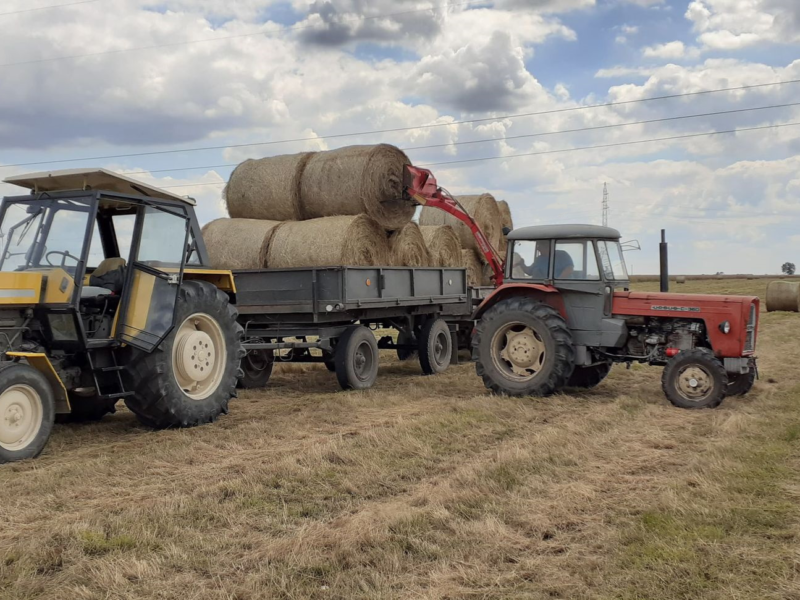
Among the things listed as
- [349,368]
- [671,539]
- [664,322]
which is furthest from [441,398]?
[671,539]

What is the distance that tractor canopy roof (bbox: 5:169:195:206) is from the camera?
21.3ft

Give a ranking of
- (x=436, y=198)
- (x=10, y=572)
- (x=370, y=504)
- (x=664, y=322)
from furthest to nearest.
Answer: (x=436, y=198)
(x=664, y=322)
(x=370, y=504)
(x=10, y=572)

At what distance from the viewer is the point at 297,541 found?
394cm

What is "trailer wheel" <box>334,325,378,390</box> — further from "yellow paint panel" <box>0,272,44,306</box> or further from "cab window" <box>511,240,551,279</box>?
"yellow paint panel" <box>0,272,44,306</box>

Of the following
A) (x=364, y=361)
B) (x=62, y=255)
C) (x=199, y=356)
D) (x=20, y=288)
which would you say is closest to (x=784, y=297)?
(x=364, y=361)

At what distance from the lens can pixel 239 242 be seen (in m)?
9.84

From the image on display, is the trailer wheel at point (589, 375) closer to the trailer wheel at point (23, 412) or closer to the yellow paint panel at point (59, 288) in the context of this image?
the yellow paint panel at point (59, 288)

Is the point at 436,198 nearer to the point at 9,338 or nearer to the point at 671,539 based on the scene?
the point at 9,338

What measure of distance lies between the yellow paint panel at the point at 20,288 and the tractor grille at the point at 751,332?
660cm

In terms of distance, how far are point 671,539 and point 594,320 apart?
5016mm

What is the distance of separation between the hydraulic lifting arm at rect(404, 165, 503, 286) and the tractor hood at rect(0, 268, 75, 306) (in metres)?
5.17

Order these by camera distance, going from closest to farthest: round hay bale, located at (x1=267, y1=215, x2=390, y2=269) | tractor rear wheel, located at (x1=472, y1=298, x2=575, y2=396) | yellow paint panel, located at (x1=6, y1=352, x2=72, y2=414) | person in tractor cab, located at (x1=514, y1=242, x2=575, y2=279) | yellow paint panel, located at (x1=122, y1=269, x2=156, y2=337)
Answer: yellow paint panel, located at (x1=6, y1=352, x2=72, y2=414)
yellow paint panel, located at (x1=122, y1=269, x2=156, y2=337)
tractor rear wheel, located at (x1=472, y1=298, x2=575, y2=396)
person in tractor cab, located at (x1=514, y1=242, x2=575, y2=279)
round hay bale, located at (x1=267, y1=215, x2=390, y2=269)

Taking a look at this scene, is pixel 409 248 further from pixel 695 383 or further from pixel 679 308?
pixel 695 383

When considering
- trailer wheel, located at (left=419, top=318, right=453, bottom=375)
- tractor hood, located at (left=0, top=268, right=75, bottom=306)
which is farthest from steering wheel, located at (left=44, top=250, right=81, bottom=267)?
trailer wheel, located at (left=419, top=318, right=453, bottom=375)
